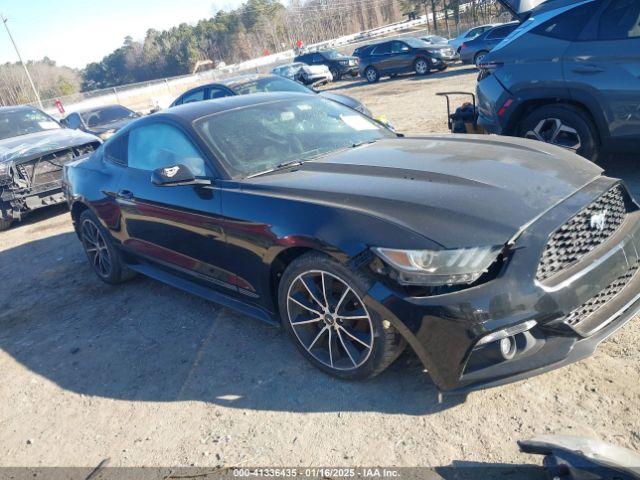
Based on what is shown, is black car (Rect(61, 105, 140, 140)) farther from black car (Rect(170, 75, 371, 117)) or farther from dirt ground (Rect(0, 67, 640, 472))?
dirt ground (Rect(0, 67, 640, 472))

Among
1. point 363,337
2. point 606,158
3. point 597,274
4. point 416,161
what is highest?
point 416,161

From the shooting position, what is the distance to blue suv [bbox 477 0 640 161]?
4500 millimetres

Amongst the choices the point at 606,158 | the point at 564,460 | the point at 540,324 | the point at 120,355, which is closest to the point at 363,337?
the point at 540,324

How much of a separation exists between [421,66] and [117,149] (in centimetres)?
1794

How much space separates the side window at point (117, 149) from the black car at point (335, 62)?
2290 cm

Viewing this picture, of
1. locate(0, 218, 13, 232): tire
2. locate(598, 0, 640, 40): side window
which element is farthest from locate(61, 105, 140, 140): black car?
locate(598, 0, 640, 40): side window

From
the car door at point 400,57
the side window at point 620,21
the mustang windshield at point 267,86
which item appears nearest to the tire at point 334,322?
the side window at point 620,21

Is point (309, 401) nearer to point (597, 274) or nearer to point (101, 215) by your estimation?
point (597, 274)

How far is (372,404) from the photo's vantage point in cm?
271

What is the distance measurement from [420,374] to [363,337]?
43 cm

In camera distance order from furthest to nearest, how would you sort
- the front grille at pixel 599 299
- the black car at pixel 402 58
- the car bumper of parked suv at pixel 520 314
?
the black car at pixel 402 58
the front grille at pixel 599 299
the car bumper of parked suv at pixel 520 314

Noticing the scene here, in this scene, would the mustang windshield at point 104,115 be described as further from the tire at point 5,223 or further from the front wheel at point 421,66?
the front wheel at point 421,66

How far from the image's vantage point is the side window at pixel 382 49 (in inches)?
838

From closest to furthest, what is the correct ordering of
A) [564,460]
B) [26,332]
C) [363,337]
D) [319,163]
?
[564,460]
[363,337]
[319,163]
[26,332]
